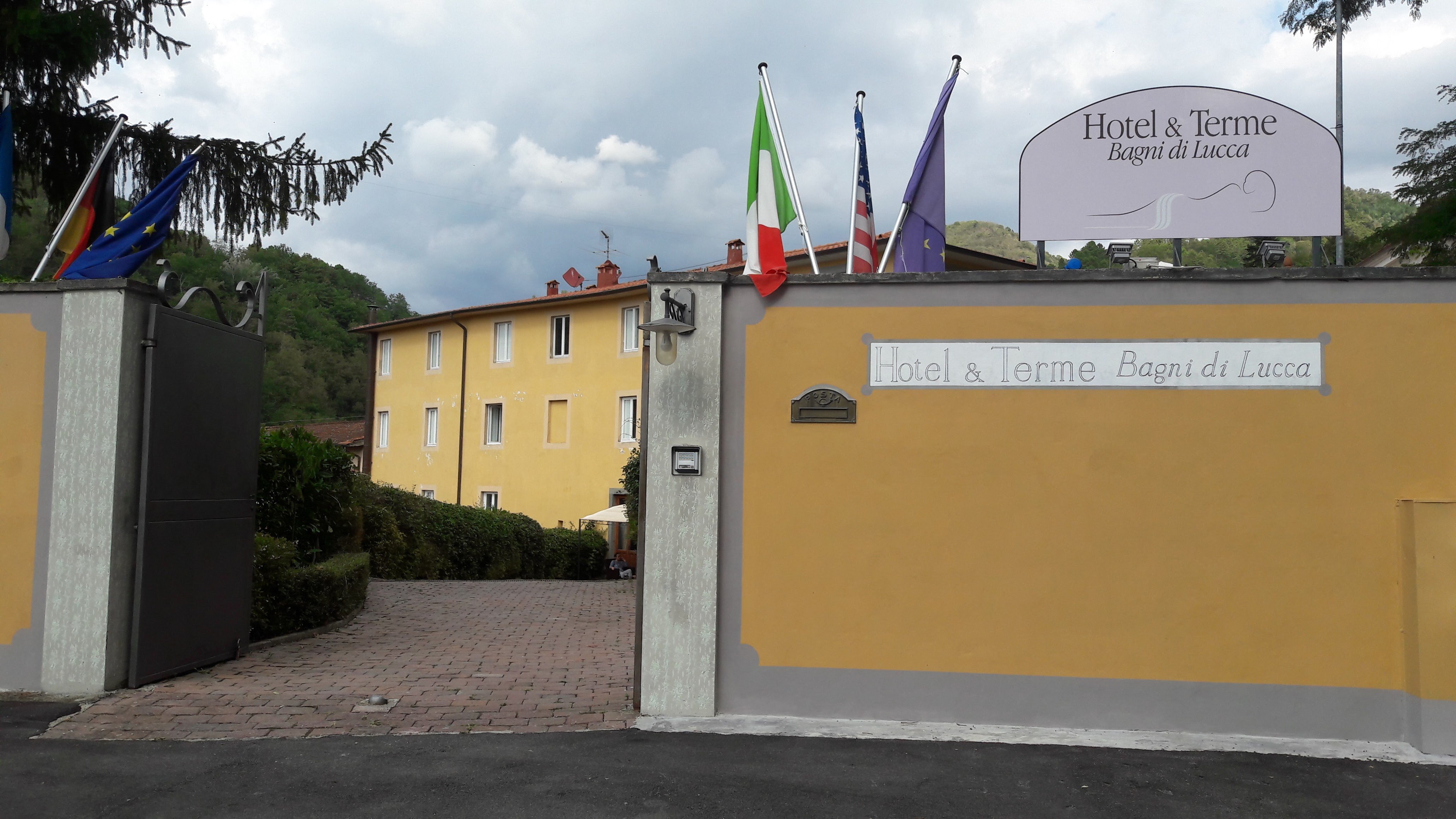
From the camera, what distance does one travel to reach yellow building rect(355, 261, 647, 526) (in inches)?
1131

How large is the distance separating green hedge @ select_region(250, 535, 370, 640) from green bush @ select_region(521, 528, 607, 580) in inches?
427

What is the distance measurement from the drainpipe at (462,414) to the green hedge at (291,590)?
22618 mm

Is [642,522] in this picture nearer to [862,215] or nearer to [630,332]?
[862,215]

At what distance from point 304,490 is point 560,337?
19.5 metres

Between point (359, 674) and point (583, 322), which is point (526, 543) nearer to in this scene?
point (583, 322)

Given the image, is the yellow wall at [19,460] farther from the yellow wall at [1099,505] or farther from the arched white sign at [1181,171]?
the arched white sign at [1181,171]

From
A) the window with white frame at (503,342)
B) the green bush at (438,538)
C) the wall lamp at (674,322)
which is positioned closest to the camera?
the wall lamp at (674,322)

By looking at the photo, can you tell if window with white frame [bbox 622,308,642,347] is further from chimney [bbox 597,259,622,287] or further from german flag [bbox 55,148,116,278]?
german flag [bbox 55,148,116,278]

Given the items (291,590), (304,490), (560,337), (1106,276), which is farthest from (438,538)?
(1106,276)

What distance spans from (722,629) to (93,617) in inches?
Result: 169

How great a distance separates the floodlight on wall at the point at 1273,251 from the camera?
6719mm

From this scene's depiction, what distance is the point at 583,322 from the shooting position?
97.2ft

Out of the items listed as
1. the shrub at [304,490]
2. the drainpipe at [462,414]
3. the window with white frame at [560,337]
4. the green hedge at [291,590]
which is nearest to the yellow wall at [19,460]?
the green hedge at [291,590]

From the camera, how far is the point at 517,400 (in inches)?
1230
